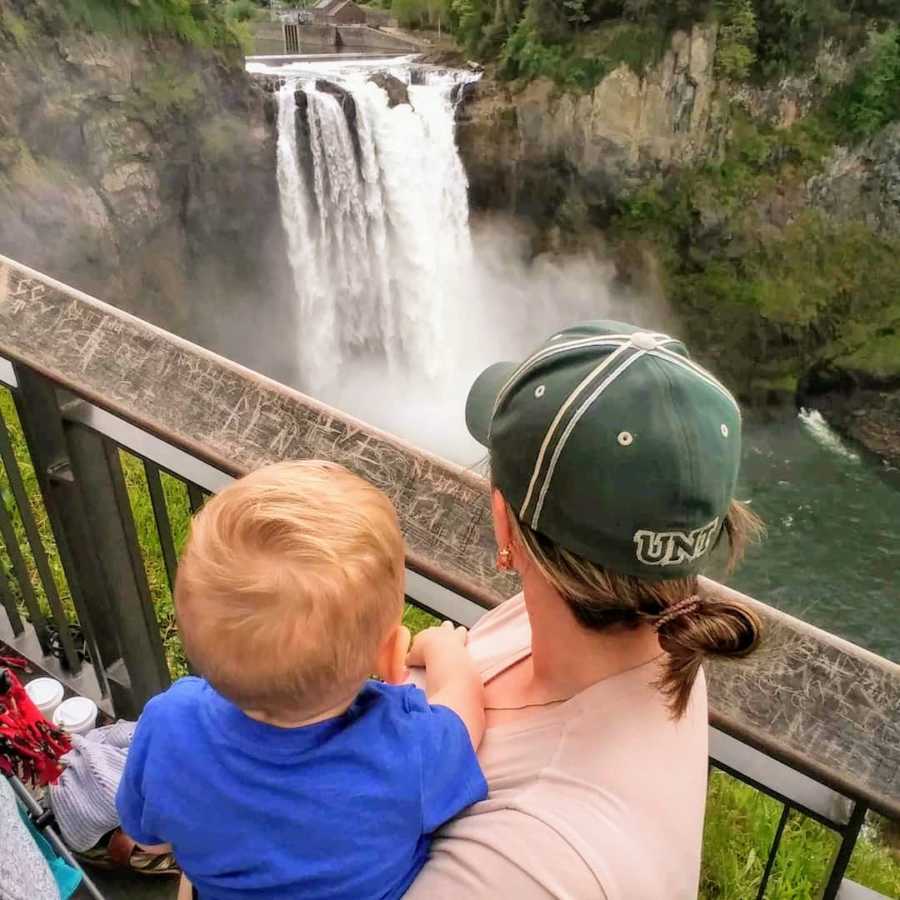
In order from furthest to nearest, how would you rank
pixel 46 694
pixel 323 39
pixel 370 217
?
pixel 323 39 → pixel 370 217 → pixel 46 694

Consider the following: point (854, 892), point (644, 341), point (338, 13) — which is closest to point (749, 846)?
point (854, 892)

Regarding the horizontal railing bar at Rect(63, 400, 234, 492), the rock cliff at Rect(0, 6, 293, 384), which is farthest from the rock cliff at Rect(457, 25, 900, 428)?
the horizontal railing bar at Rect(63, 400, 234, 492)

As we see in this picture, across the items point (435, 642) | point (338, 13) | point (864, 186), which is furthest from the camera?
point (338, 13)

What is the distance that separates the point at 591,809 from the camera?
82 cm

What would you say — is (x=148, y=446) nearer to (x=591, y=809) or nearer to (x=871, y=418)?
(x=591, y=809)

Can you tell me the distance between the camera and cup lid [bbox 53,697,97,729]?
6.73 ft

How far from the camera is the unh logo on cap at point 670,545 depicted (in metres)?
0.85

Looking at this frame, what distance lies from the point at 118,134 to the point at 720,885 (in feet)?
42.7

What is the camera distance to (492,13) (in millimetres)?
16656

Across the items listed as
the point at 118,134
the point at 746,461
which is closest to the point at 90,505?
the point at 118,134

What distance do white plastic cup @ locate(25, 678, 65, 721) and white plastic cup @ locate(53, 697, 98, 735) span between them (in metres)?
0.06

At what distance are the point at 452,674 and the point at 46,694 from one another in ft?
4.90

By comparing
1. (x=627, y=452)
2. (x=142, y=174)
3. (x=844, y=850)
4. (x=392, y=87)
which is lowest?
(x=142, y=174)

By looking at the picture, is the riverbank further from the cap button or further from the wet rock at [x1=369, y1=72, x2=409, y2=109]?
the cap button
